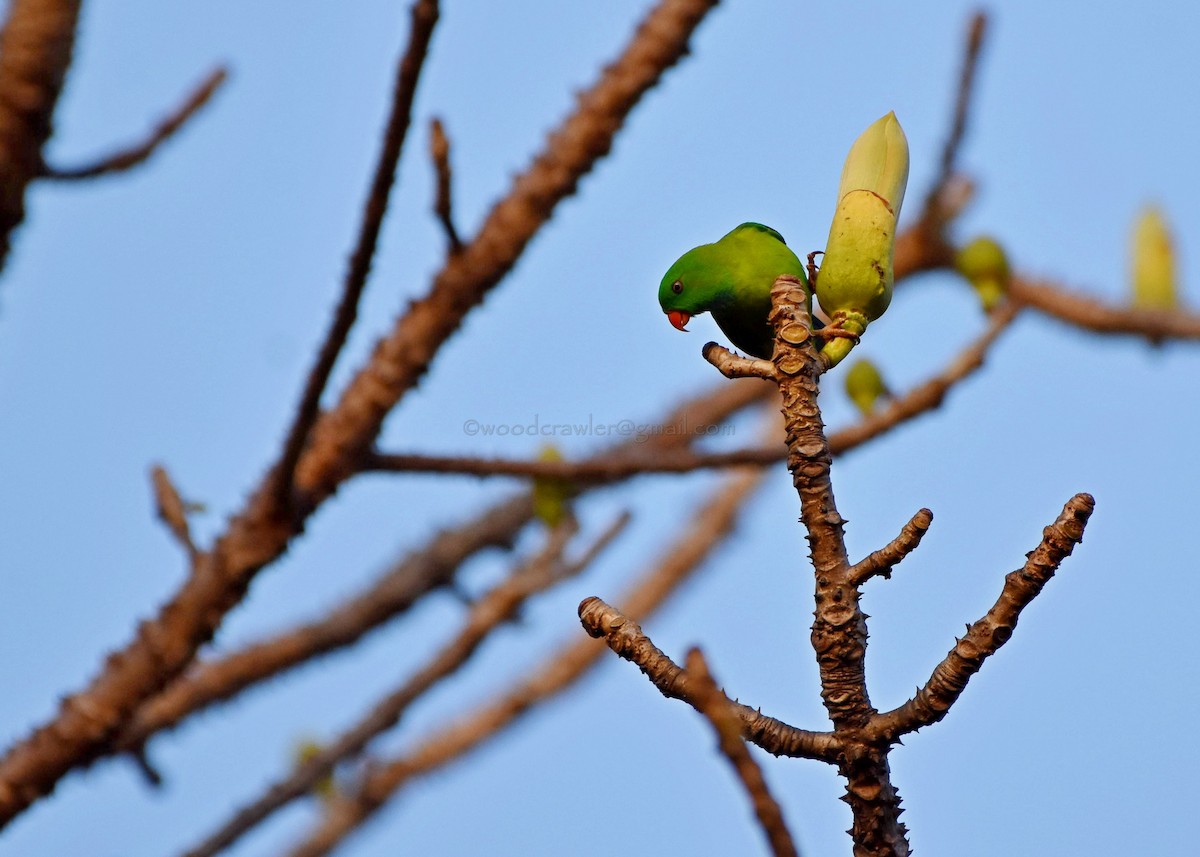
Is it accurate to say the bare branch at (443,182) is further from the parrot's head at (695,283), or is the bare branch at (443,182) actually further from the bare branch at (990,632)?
the bare branch at (990,632)

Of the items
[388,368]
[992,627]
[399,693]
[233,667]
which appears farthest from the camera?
[233,667]

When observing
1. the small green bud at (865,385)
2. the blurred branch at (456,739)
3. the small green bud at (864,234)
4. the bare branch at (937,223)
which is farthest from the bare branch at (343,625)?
the small green bud at (864,234)

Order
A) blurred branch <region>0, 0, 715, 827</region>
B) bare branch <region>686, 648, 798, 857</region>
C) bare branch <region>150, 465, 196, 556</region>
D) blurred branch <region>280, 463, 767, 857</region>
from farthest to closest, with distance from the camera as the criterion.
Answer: blurred branch <region>280, 463, 767, 857</region>
bare branch <region>150, 465, 196, 556</region>
blurred branch <region>0, 0, 715, 827</region>
bare branch <region>686, 648, 798, 857</region>

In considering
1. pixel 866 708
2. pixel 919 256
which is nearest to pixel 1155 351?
pixel 919 256

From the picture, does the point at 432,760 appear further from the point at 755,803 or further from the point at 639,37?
the point at 755,803

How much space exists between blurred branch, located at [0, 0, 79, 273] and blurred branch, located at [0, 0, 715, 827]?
1.03 meters

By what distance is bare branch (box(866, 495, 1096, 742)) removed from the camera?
54.1 inches

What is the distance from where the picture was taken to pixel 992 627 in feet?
4.71

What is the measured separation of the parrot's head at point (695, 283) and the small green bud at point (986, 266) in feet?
6.96

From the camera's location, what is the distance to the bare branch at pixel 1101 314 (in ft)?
15.5

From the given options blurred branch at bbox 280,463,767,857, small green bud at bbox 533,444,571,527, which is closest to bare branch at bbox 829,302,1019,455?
small green bud at bbox 533,444,571,527

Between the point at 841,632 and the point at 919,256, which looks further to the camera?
the point at 919,256

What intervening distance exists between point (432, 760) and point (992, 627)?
4.29m

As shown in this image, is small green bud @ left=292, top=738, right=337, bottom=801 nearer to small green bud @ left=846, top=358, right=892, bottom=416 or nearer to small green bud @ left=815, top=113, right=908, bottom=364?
small green bud @ left=846, top=358, right=892, bottom=416
